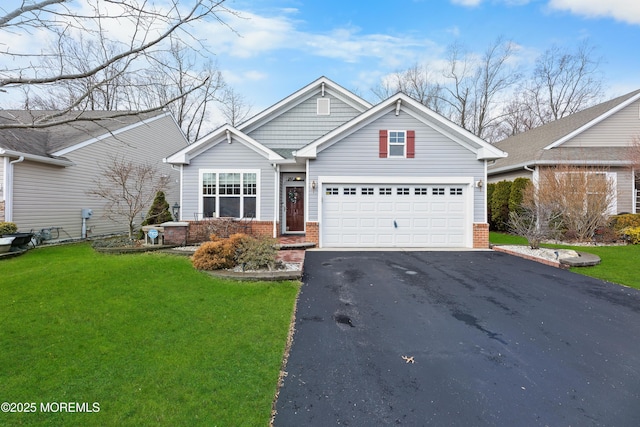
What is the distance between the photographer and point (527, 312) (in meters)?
Result: 5.07

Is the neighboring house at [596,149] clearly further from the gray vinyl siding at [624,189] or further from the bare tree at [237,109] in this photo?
the bare tree at [237,109]

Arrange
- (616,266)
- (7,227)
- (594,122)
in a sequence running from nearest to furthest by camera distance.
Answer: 1. (616,266)
2. (7,227)
3. (594,122)

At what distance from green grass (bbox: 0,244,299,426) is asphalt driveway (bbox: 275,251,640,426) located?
0.41 metres

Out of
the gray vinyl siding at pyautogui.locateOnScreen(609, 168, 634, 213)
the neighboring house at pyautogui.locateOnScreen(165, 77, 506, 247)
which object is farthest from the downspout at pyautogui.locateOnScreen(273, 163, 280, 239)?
the gray vinyl siding at pyautogui.locateOnScreen(609, 168, 634, 213)

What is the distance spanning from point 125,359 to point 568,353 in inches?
202

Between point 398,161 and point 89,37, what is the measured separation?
9157 mm

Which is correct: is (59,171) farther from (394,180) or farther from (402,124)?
(402,124)

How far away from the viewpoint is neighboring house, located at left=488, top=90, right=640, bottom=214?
13.3m

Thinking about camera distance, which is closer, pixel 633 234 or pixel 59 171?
pixel 633 234

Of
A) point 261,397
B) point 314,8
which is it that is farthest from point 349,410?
point 314,8

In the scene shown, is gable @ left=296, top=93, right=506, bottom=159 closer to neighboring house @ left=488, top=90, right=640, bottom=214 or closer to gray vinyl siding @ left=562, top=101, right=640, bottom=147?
neighboring house @ left=488, top=90, right=640, bottom=214

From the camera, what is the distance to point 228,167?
38.5 feet

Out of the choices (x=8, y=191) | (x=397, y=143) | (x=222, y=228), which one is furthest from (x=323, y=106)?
(x=8, y=191)

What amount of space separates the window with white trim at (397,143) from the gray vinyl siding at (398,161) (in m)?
0.20
